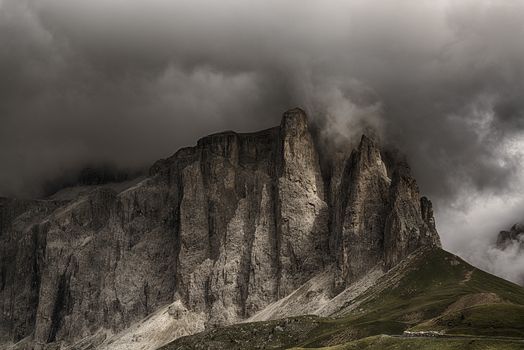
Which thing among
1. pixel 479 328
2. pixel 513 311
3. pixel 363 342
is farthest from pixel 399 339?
pixel 513 311

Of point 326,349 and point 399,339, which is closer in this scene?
point 399,339

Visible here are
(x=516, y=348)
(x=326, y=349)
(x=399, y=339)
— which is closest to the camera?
(x=516, y=348)

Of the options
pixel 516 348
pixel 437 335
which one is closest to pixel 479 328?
pixel 437 335

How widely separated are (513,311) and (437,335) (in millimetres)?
26899

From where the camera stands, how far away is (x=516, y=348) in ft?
486

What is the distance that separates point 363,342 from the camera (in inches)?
7239

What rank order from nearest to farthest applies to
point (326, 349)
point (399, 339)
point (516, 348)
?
point (516, 348) < point (399, 339) < point (326, 349)

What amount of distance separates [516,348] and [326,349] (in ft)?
170

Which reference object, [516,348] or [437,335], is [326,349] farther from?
[516,348]

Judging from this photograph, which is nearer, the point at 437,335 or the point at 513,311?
A: the point at 437,335

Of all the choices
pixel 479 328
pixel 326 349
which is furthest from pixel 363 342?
pixel 479 328

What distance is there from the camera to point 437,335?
183000 mm

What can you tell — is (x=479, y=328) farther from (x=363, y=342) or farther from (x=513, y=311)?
(x=363, y=342)

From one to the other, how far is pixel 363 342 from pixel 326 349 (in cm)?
967
